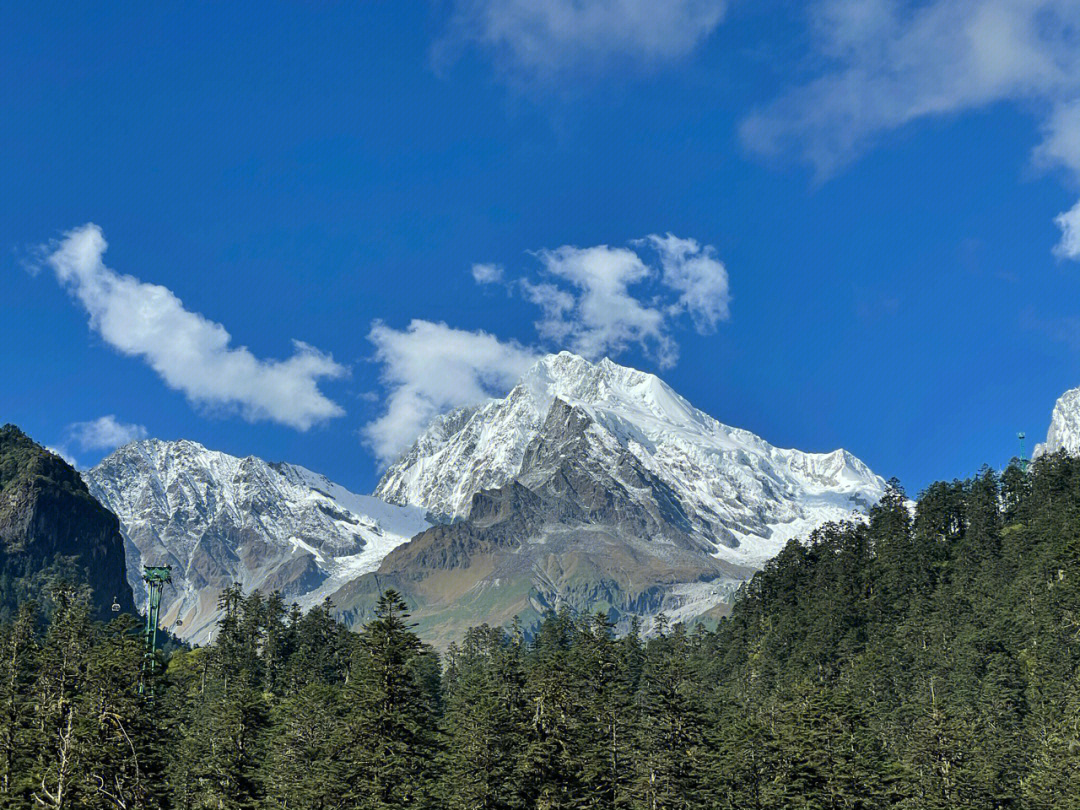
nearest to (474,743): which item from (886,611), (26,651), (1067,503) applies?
(26,651)

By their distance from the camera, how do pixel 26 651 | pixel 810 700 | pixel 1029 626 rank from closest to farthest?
pixel 810 700, pixel 26 651, pixel 1029 626

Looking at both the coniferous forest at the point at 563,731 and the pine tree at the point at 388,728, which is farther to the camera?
the coniferous forest at the point at 563,731

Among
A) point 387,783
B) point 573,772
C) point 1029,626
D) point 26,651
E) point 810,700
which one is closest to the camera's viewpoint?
point 387,783

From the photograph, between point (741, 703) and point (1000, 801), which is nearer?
point (1000, 801)

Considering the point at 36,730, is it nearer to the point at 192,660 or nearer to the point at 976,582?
the point at 192,660

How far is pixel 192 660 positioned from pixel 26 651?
178 ft

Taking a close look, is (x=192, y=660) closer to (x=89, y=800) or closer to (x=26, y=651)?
(x=26, y=651)

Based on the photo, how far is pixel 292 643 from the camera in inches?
6939

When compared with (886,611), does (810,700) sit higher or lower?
lower

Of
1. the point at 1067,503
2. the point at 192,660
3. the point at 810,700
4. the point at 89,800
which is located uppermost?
the point at 1067,503

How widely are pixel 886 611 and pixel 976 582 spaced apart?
1670 centimetres

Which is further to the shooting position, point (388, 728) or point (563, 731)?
point (563, 731)

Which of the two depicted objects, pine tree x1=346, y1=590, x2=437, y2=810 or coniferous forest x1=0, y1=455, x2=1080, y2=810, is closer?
pine tree x1=346, y1=590, x2=437, y2=810

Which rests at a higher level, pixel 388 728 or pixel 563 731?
pixel 563 731
